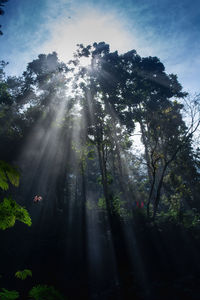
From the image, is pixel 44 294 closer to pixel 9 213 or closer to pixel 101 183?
pixel 9 213

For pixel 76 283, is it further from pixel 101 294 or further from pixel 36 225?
pixel 36 225

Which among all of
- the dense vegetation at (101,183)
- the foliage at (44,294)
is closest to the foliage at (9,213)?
the foliage at (44,294)

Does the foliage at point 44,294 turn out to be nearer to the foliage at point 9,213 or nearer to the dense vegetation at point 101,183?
the foliage at point 9,213

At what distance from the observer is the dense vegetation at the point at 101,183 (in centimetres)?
846

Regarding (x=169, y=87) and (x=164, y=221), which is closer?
(x=164, y=221)

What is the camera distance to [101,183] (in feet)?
57.5

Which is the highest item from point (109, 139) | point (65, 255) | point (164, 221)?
point (109, 139)

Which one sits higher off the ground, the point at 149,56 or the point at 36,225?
the point at 149,56

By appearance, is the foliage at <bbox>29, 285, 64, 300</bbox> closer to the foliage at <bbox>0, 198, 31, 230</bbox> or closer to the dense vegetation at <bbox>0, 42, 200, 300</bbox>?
the foliage at <bbox>0, 198, 31, 230</bbox>

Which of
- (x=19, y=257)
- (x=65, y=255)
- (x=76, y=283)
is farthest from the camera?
(x=65, y=255)

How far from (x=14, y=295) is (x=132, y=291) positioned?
7.76 m

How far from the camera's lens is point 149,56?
59.5 feet

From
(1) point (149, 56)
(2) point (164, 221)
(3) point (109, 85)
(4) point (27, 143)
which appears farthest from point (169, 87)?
(4) point (27, 143)

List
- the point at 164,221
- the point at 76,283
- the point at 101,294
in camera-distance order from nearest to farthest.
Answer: the point at 101,294 < the point at 76,283 < the point at 164,221
